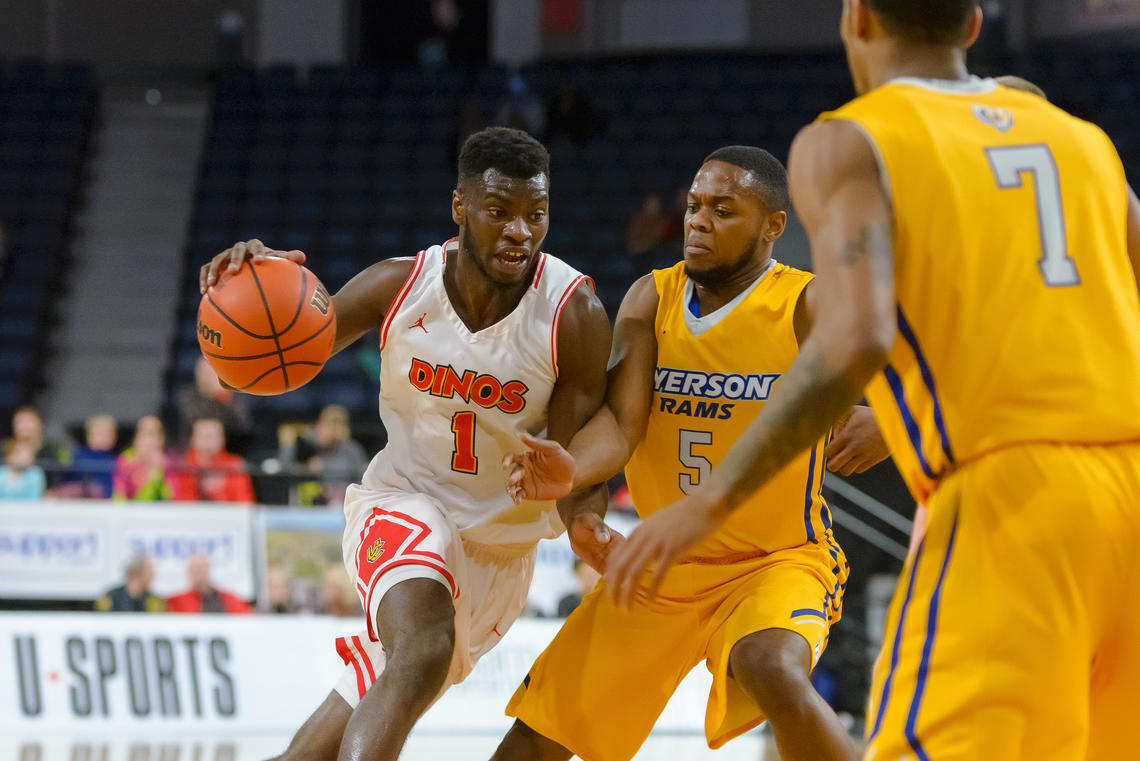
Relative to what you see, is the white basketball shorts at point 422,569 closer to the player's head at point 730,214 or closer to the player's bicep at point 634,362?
the player's bicep at point 634,362

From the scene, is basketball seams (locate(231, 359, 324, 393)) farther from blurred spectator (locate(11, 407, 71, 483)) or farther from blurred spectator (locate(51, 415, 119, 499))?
blurred spectator (locate(11, 407, 71, 483))

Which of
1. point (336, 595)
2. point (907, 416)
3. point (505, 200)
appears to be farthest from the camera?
point (336, 595)

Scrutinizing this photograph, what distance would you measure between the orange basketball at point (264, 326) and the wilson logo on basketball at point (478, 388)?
13.8 inches

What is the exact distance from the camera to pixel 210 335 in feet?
12.0

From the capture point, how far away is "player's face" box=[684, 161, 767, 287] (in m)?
3.85

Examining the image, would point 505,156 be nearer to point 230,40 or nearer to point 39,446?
point 39,446

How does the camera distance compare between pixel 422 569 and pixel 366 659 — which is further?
pixel 366 659

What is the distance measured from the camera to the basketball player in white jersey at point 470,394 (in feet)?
12.2

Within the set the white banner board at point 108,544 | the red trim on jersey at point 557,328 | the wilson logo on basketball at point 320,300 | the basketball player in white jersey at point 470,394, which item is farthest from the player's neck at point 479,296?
the white banner board at point 108,544

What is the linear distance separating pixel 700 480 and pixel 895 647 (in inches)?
65.0

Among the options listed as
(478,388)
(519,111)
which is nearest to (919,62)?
(478,388)

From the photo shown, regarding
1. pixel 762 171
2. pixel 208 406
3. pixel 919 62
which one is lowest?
pixel 208 406

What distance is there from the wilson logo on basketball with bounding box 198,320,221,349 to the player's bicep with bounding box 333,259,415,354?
1.25 ft

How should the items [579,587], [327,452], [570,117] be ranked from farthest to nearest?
[570,117]
[327,452]
[579,587]
